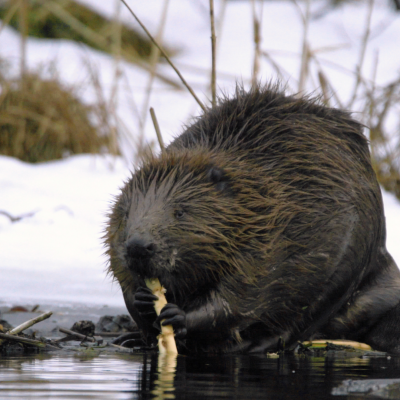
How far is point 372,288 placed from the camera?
9.31 feet

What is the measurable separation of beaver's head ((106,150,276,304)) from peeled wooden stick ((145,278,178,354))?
3 centimetres

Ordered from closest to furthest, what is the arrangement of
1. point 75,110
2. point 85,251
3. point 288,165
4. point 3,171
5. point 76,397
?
point 76,397 → point 288,165 → point 85,251 → point 3,171 → point 75,110

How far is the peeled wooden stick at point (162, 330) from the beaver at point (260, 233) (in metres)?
0.03

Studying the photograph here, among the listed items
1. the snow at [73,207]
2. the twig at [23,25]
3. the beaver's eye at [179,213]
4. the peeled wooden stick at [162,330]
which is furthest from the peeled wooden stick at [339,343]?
the twig at [23,25]

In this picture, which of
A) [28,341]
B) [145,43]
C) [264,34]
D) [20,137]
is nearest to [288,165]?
[28,341]

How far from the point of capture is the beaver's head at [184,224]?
232 cm

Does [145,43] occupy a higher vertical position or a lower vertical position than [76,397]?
higher

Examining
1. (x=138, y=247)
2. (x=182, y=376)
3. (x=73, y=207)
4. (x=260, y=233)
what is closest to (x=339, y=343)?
(x=260, y=233)

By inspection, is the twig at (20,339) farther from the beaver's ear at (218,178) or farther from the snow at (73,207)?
the beaver's ear at (218,178)

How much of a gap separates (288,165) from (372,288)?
0.58 m

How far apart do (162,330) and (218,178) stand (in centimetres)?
54

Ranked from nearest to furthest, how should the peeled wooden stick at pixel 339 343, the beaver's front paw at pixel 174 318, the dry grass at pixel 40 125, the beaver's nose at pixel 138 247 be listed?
the beaver's nose at pixel 138 247
the beaver's front paw at pixel 174 318
the peeled wooden stick at pixel 339 343
the dry grass at pixel 40 125

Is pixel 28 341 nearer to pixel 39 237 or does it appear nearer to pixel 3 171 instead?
pixel 39 237

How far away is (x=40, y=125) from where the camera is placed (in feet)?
21.9
